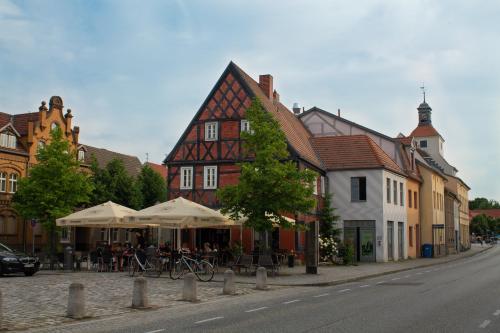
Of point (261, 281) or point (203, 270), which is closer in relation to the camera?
point (261, 281)

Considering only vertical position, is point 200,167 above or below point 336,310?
above

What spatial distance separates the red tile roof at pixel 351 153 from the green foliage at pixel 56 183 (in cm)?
1657

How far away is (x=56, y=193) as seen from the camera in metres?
32.8

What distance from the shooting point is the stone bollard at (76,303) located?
1236 centimetres

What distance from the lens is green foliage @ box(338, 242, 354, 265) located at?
111 feet

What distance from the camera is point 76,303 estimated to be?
1240 cm

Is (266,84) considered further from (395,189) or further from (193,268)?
(193,268)

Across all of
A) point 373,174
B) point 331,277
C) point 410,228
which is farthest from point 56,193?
point 410,228

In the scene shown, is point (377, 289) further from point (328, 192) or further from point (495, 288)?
point (328, 192)

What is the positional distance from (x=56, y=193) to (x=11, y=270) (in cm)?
999

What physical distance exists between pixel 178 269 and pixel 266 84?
68.0ft

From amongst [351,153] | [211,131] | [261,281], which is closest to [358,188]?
[351,153]

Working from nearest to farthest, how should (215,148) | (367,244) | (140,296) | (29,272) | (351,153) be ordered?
(140,296) < (29,272) < (215,148) < (367,244) < (351,153)

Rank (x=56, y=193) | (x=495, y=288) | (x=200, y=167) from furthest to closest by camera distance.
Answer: (x=200, y=167) < (x=56, y=193) < (x=495, y=288)
